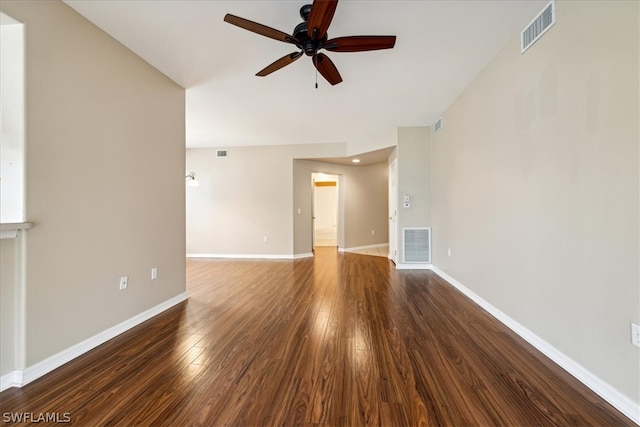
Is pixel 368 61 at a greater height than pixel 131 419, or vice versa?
pixel 368 61

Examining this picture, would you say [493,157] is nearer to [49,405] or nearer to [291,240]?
[49,405]

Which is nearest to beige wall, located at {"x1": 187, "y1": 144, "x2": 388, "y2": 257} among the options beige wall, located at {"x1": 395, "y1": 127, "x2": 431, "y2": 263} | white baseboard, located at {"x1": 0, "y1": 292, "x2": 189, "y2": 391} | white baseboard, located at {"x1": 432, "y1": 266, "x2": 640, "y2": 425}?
beige wall, located at {"x1": 395, "y1": 127, "x2": 431, "y2": 263}

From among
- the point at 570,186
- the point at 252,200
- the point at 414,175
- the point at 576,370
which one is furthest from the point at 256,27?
the point at 252,200

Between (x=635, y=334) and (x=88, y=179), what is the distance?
365 centimetres

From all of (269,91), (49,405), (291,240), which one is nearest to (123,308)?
(49,405)

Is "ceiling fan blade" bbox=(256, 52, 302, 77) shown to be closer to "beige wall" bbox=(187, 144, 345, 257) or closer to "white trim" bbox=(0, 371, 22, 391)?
"white trim" bbox=(0, 371, 22, 391)

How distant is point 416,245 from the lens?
4609 mm

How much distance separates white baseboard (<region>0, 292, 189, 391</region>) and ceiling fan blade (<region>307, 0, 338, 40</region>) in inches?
113

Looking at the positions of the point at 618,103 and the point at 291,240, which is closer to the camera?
the point at 618,103

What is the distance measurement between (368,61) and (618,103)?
1887mm

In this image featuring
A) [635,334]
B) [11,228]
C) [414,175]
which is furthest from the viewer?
[414,175]

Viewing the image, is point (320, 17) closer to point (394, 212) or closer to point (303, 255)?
point (394, 212)

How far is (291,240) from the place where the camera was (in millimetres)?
5848

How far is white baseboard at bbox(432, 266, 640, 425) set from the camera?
1295mm
